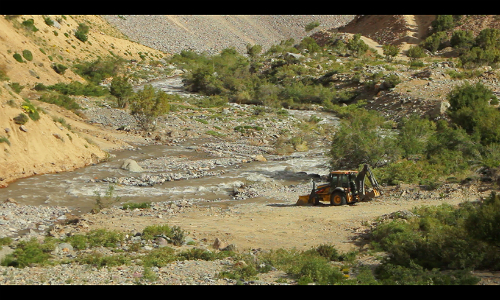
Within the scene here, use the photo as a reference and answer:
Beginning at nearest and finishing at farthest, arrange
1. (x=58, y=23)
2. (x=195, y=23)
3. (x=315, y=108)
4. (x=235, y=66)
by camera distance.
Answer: (x=315, y=108)
(x=58, y=23)
(x=235, y=66)
(x=195, y=23)

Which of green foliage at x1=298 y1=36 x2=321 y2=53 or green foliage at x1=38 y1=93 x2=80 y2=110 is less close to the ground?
green foliage at x1=298 y1=36 x2=321 y2=53

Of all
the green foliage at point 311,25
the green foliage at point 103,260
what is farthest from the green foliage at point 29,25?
the green foliage at point 311,25

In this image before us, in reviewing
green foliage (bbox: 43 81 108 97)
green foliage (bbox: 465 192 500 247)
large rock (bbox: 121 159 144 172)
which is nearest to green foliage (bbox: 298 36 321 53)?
green foliage (bbox: 43 81 108 97)

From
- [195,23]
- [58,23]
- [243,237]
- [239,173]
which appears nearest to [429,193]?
[243,237]

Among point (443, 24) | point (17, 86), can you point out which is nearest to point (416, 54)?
point (443, 24)

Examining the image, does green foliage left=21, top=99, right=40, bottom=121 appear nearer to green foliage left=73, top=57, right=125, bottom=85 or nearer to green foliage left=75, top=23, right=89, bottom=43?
green foliage left=73, top=57, right=125, bottom=85

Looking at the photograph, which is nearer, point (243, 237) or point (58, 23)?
point (243, 237)

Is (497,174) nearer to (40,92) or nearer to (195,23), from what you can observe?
(40,92)
